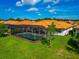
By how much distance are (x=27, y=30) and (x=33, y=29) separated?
320 cm

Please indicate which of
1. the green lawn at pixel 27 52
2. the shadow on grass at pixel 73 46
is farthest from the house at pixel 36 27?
the green lawn at pixel 27 52

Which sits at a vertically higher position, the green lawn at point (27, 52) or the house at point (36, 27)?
the house at point (36, 27)

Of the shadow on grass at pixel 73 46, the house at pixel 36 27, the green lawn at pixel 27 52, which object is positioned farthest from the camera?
the house at pixel 36 27

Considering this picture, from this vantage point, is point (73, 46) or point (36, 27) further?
point (36, 27)

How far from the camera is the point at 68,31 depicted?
67.5m

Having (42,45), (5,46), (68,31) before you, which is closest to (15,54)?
(5,46)

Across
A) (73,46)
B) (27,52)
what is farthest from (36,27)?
(27,52)

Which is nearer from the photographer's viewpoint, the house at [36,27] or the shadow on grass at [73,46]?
the shadow on grass at [73,46]

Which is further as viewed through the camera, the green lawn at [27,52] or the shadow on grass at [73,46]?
the shadow on grass at [73,46]

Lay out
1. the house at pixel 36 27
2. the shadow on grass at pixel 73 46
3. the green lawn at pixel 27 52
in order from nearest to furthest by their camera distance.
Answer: the green lawn at pixel 27 52 < the shadow on grass at pixel 73 46 < the house at pixel 36 27

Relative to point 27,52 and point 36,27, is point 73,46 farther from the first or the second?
point 36,27

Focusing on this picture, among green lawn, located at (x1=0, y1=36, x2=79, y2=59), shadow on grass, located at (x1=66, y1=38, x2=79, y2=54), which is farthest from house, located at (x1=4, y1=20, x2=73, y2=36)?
green lawn, located at (x1=0, y1=36, x2=79, y2=59)

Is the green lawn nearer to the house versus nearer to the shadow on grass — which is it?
the shadow on grass

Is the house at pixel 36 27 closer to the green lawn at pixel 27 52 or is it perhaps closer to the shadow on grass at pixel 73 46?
the shadow on grass at pixel 73 46
